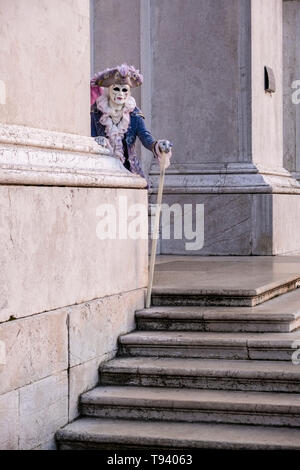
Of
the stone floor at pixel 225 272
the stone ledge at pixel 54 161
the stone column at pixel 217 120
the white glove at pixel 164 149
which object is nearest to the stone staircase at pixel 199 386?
the stone floor at pixel 225 272

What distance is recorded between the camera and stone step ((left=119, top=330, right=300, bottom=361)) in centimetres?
686

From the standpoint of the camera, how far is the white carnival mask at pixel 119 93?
10.0 m

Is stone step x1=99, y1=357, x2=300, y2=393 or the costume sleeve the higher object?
the costume sleeve

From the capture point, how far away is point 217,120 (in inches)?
506

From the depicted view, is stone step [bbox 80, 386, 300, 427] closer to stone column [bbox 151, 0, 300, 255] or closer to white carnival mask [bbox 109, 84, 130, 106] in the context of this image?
white carnival mask [bbox 109, 84, 130, 106]

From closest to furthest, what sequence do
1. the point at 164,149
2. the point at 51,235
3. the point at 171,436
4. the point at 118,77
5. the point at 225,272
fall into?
the point at 171,436 < the point at 51,235 < the point at 164,149 < the point at 225,272 < the point at 118,77

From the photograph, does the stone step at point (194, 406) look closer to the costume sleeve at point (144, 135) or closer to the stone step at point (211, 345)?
the stone step at point (211, 345)

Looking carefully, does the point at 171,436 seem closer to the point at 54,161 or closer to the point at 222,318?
the point at 222,318

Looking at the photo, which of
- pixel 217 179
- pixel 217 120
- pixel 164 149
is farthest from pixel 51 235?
pixel 217 120

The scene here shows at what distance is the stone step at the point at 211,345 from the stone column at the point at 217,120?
534 cm

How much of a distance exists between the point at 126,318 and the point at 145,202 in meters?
0.93

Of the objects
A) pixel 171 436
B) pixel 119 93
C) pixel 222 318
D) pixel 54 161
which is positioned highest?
pixel 119 93

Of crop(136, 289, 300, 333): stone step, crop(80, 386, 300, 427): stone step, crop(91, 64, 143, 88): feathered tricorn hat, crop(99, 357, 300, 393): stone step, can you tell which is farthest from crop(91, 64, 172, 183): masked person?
crop(80, 386, 300, 427): stone step

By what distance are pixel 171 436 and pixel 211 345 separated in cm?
107
